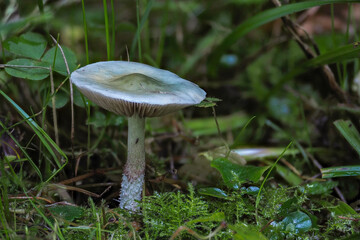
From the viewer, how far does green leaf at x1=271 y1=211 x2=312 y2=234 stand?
1346mm

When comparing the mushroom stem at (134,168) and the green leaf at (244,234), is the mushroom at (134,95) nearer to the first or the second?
the mushroom stem at (134,168)

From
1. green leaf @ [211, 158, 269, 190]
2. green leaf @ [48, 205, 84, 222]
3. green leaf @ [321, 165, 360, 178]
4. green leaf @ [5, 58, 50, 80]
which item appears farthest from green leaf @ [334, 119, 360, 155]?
green leaf @ [5, 58, 50, 80]

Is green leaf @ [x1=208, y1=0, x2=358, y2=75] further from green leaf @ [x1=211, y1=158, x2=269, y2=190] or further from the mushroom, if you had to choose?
green leaf @ [x1=211, y1=158, x2=269, y2=190]

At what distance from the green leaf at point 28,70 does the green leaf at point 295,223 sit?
132 cm

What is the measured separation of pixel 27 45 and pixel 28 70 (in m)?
0.21

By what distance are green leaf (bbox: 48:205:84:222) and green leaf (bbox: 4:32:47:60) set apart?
83cm

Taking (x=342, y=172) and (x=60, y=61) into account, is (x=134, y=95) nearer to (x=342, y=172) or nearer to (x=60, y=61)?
(x=60, y=61)

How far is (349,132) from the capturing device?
185cm

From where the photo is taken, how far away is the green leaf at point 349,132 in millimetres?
1803

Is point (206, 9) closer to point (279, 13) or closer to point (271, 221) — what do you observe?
point (279, 13)

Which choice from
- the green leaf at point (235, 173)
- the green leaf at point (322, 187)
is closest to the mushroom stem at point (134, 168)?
the green leaf at point (235, 173)

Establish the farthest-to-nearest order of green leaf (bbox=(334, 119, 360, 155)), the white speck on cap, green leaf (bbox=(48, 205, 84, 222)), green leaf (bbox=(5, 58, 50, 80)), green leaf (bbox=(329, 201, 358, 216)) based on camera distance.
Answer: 1. green leaf (bbox=(334, 119, 360, 155))
2. green leaf (bbox=(5, 58, 50, 80))
3. green leaf (bbox=(329, 201, 358, 216))
4. green leaf (bbox=(48, 205, 84, 222))
5. the white speck on cap

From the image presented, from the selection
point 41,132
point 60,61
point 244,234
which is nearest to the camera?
point 244,234

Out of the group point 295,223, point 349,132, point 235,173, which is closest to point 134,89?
point 235,173
